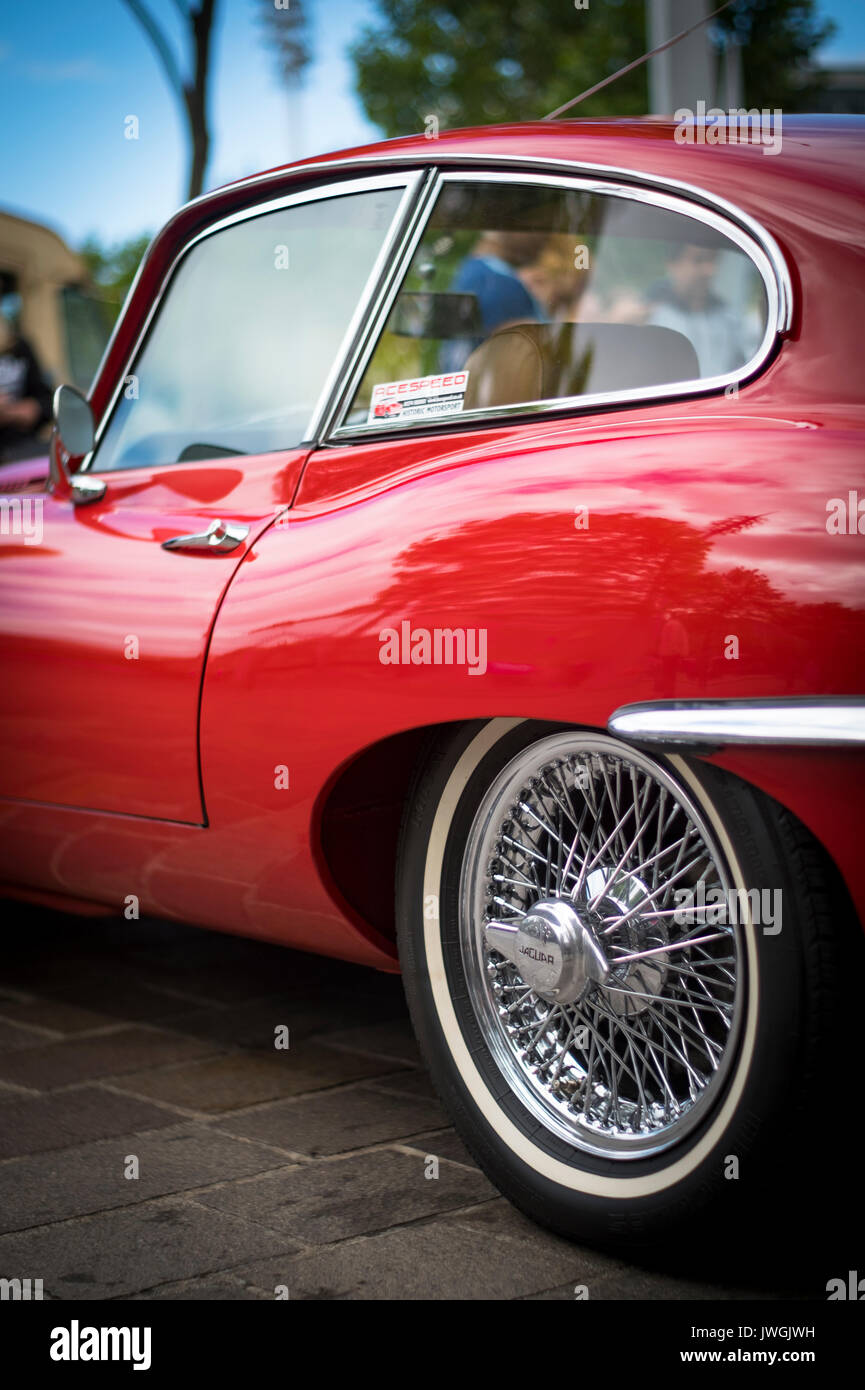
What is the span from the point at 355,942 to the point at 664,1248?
759 mm

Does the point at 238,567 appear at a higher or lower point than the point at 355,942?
higher

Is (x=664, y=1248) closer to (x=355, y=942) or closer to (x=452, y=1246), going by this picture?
(x=452, y=1246)

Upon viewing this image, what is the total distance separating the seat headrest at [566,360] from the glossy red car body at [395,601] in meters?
0.15

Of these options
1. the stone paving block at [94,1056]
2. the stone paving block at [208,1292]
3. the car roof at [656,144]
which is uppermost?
the car roof at [656,144]

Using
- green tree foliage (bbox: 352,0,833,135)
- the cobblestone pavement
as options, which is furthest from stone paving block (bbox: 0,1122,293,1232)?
green tree foliage (bbox: 352,0,833,135)

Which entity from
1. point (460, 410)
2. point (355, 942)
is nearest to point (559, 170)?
point (460, 410)

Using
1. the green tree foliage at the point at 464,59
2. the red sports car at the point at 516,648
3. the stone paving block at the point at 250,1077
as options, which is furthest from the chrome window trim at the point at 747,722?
the green tree foliage at the point at 464,59

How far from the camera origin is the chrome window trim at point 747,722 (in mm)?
1768

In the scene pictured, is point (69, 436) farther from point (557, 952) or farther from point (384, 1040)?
point (557, 952)

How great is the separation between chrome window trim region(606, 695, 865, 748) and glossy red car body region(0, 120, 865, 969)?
2cm

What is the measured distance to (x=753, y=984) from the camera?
1899 mm

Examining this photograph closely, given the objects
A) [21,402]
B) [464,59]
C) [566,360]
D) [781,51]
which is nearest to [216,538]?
[566,360]

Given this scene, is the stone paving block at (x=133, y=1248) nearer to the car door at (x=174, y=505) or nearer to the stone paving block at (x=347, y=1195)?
the stone paving block at (x=347, y=1195)

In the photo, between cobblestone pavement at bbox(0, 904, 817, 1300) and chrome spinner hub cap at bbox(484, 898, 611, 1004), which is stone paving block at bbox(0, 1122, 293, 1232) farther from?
chrome spinner hub cap at bbox(484, 898, 611, 1004)
